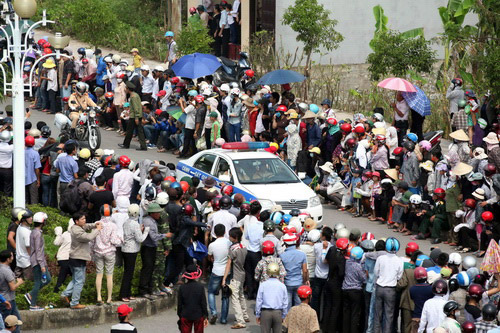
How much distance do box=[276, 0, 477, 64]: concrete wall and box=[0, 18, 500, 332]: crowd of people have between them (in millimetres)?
7722

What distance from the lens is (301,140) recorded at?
2244cm

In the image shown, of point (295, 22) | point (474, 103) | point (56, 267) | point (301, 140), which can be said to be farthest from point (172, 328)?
point (295, 22)

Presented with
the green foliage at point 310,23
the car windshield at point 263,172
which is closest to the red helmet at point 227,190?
the car windshield at point 263,172

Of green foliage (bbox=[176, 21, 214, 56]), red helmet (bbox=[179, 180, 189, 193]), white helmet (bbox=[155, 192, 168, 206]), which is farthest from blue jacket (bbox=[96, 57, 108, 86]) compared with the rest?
white helmet (bbox=[155, 192, 168, 206])

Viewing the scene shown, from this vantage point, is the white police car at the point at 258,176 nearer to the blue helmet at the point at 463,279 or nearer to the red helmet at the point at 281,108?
the red helmet at the point at 281,108

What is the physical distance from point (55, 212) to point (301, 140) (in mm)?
5717

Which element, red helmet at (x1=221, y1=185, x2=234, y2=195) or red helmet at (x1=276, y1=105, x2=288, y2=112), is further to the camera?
red helmet at (x1=276, y1=105, x2=288, y2=112)

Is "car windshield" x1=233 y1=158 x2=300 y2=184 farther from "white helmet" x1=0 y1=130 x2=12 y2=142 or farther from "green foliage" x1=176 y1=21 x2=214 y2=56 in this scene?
"green foliage" x1=176 y1=21 x2=214 y2=56

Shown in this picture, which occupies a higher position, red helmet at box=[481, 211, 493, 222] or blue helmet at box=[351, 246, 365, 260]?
red helmet at box=[481, 211, 493, 222]

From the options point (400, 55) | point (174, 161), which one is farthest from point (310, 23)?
point (174, 161)

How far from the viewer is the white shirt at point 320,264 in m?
15.4

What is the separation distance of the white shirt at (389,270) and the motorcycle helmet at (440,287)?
3.47ft

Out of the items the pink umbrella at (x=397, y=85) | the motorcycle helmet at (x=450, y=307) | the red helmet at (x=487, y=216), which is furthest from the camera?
the pink umbrella at (x=397, y=85)

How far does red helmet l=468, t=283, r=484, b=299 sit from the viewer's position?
43.8ft
